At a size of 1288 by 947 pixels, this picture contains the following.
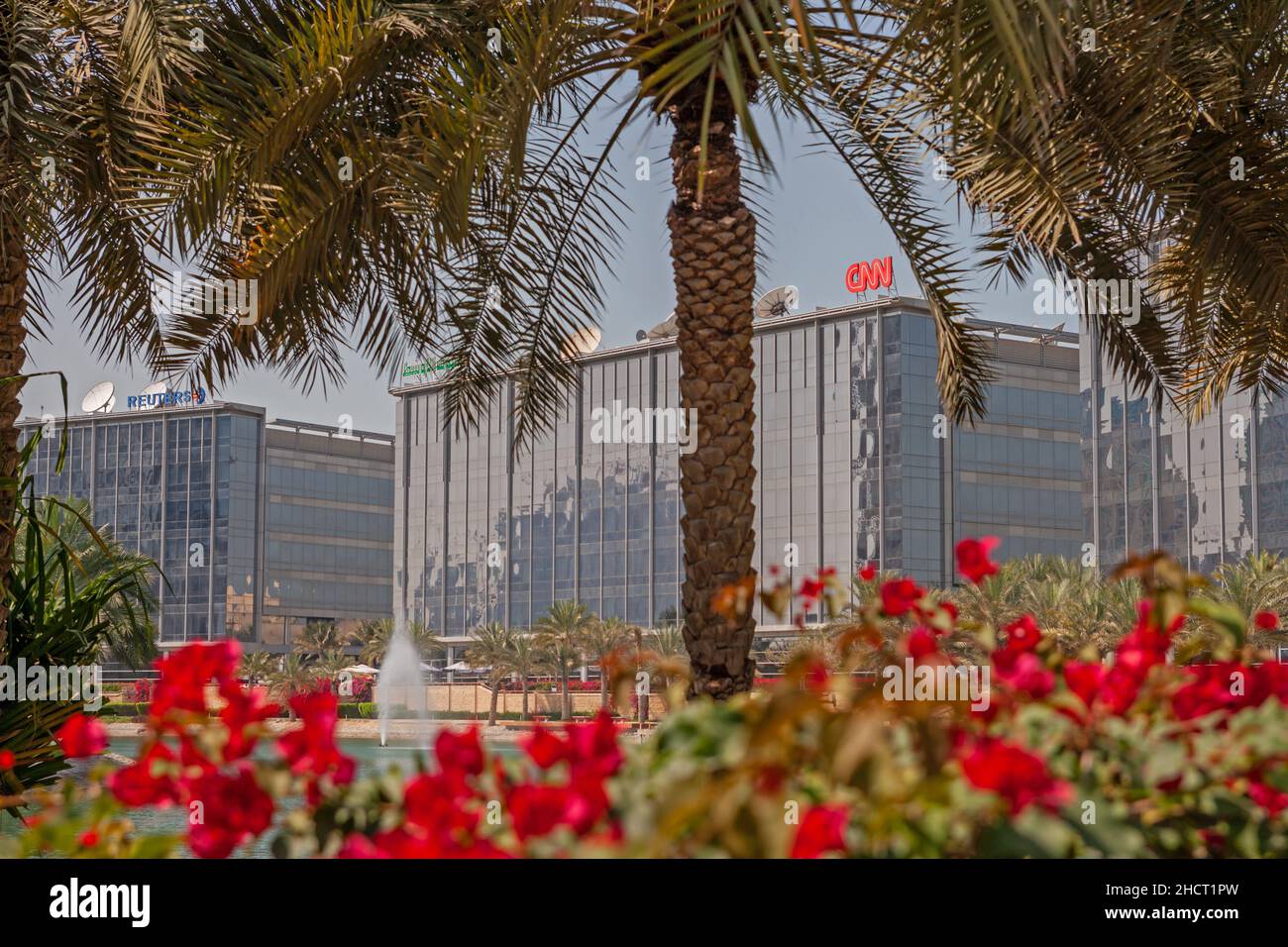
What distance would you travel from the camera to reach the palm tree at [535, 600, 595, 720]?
83.1 m

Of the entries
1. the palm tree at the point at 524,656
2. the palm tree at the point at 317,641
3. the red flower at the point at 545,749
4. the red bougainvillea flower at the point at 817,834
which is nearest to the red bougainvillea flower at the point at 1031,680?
the red bougainvillea flower at the point at 817,834

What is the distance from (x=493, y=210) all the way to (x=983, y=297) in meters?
3.83

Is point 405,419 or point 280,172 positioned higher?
point 405,419

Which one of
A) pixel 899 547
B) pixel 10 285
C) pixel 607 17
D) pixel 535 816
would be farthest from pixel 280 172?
pixel 899 547

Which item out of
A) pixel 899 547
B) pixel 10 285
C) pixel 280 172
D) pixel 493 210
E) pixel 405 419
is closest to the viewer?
pixel 10 285

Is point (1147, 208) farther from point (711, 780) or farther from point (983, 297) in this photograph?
point (711, 780)

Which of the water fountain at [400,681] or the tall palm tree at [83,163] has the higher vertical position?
Result: the tall palm tree at [83,163]

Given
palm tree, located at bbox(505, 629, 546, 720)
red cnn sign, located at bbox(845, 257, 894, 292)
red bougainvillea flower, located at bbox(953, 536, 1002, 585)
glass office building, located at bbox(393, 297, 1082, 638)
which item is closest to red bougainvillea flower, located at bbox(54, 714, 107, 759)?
red bougainvillea flower, located at bbox(953, 536, 1002, 585)

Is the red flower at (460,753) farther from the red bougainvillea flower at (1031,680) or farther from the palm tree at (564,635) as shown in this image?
the palm tree at (564,635)

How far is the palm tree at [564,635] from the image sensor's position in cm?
8306

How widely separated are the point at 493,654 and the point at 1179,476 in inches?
1799

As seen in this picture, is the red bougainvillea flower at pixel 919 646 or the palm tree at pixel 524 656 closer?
the red bougainvillea flower at pixel 919 646

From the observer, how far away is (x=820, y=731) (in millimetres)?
2215

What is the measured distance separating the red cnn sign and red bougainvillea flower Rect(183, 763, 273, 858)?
313 feet
